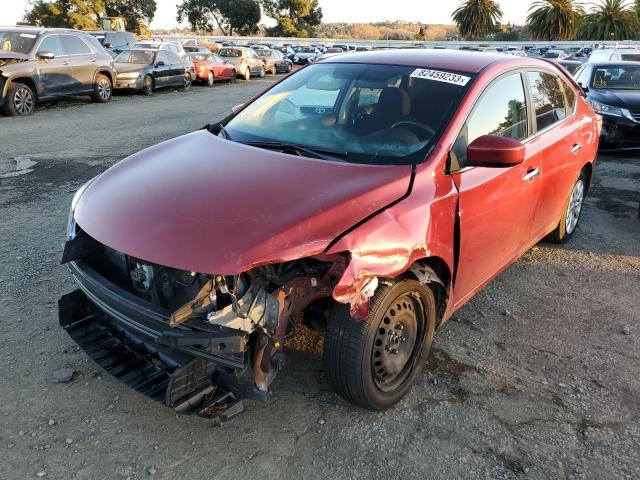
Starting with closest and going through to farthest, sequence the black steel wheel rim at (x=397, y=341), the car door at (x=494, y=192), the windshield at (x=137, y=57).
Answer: the black steel wheel rim at (x=397, y=341) < the car door at (x=494, y=192) < the windshield at (x=137, y=57)

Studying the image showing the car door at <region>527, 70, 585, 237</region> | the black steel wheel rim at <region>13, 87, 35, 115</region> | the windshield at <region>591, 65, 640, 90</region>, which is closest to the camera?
the car door at <region>527, 70, 585, 237</region>

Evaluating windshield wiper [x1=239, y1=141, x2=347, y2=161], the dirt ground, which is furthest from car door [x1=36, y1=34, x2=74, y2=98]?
windshield wiper [x1=239, y1=141, x2=347, y2=161]

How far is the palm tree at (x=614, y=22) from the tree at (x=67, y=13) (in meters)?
51.3

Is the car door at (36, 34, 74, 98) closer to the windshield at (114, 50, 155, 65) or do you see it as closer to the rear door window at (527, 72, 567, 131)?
the windshield at (114, 50, 155, 65)

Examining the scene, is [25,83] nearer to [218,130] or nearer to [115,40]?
[218,130]

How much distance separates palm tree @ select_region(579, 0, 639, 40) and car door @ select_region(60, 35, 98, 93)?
60.1 meters

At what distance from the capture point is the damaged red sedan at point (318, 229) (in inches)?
90.4

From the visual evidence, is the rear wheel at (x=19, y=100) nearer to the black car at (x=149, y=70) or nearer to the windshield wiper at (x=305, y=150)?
the black car at (x=149, y=70)

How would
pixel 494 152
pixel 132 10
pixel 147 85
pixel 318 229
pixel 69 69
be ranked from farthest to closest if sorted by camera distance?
pixel 132 10
pixel 147 85
pixel 69 69
pixel 494 152
pixel 318 229

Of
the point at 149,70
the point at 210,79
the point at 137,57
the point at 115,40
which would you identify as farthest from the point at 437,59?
the point at 115,40

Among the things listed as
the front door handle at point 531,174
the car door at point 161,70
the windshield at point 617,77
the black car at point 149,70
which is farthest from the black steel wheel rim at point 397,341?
the car door at point 161,70

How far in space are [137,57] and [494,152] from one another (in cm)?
1665

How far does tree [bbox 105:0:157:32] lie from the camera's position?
171 ft

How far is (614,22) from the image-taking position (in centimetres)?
5756
